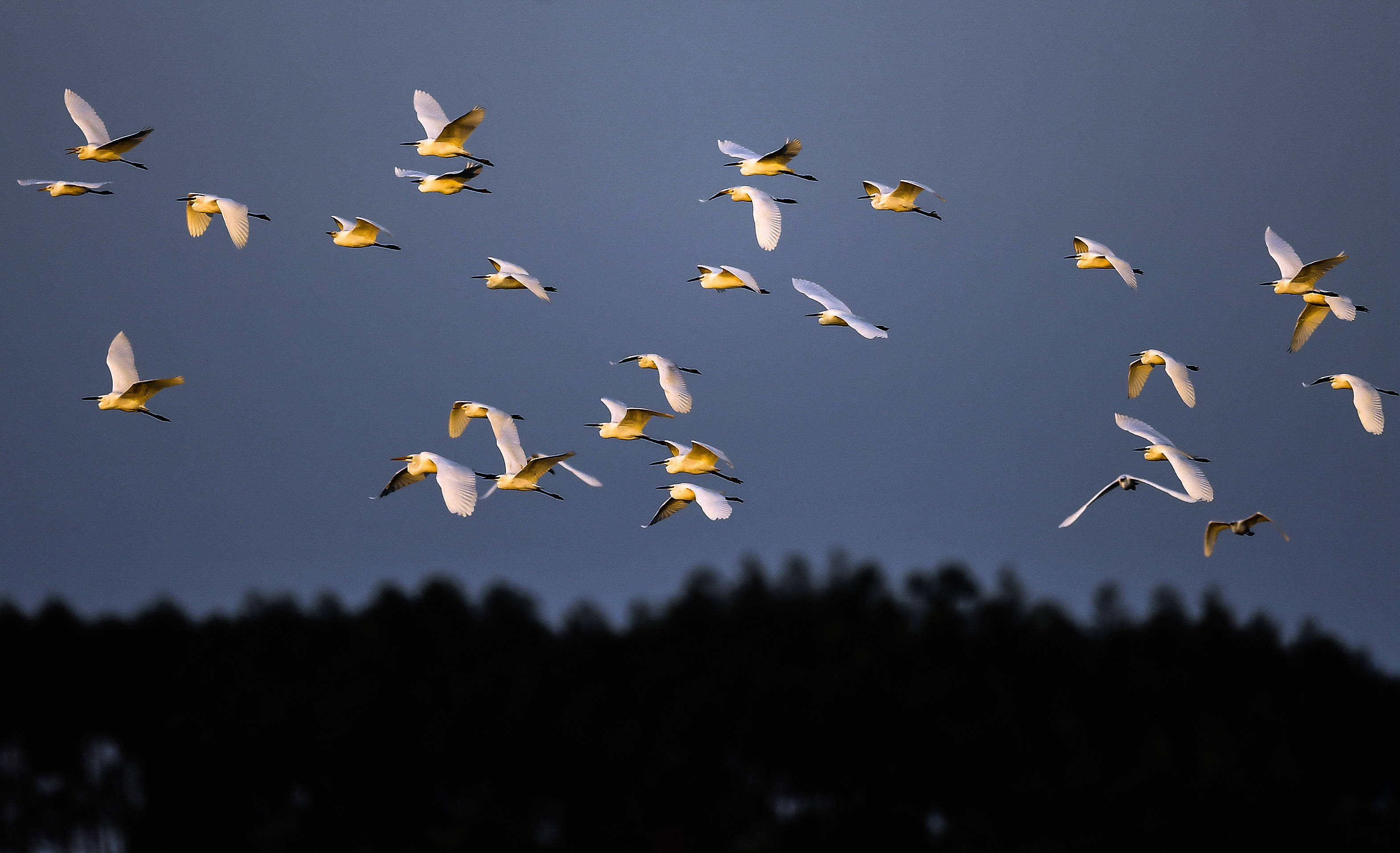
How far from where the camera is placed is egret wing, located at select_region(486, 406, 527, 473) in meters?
25.6

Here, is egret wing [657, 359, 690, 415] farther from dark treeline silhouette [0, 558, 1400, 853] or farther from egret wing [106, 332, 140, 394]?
dark treeline silhouette [0, 558, 1400, 853]

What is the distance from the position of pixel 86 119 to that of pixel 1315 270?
62.3 ft

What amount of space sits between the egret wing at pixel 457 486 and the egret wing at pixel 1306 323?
13.2 metres

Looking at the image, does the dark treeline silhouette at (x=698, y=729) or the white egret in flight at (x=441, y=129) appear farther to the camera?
the dark treeline silhouette at (x=698, y=729)

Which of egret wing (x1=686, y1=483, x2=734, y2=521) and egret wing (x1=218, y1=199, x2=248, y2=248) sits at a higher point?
egret wing (x1=218, y1=199, x2=248, y2=248)

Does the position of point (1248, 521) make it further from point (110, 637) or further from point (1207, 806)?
point (110, 637)

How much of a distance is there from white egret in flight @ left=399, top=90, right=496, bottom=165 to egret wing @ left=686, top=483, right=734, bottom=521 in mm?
6087

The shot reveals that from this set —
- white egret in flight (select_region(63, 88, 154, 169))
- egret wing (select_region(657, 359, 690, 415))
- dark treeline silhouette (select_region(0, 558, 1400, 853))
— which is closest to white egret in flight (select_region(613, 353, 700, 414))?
egret wing (select_region(657, 359, 690, 415))

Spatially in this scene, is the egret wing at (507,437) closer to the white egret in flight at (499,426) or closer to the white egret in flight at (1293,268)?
the white egret in flight at (499,426)

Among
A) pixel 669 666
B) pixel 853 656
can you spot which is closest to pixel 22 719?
pixel 669 666

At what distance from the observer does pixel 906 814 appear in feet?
164

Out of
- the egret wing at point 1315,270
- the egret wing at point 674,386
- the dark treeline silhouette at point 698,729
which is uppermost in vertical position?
the egret wing at point 1315,270

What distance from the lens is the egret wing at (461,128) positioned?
938 inches

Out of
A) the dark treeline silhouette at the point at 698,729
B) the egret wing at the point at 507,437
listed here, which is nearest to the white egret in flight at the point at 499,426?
the egret wing at the point at 507,437
